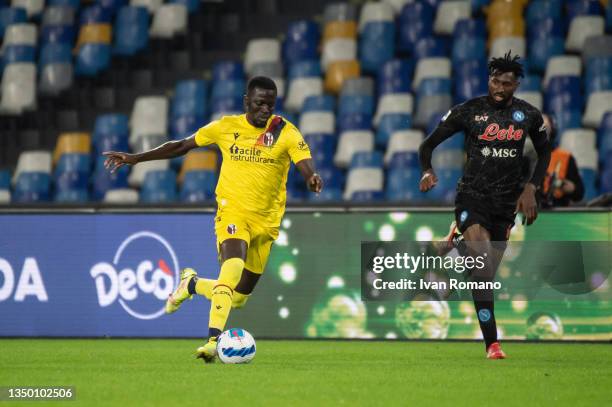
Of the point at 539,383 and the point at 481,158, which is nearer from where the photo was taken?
the point at 539,383

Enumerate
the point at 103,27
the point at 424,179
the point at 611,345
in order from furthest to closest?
the point at 103,27 → the point at 611,345 → the point at 424,179

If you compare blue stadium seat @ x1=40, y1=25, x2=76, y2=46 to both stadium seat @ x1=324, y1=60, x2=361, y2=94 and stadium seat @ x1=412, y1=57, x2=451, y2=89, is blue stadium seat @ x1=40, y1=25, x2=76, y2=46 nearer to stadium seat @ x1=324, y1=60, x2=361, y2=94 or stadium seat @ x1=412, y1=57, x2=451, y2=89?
stadium seat @ x1=324, y1=60, x2=361, y2=94

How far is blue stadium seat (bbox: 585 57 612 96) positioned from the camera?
1512cm

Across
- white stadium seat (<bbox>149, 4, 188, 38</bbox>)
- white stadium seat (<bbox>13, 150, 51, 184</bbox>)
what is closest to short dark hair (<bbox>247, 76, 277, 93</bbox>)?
white stadium seat (<bbox>13, 150, 51, 184</bbox>)

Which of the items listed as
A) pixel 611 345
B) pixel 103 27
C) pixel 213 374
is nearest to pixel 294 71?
pixel 103 27

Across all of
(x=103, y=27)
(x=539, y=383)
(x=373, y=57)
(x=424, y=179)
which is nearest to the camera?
(x=539, y=383)

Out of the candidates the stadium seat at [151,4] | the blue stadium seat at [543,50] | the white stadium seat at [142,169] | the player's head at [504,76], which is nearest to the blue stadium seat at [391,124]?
the blue stadium seat at [543,50]

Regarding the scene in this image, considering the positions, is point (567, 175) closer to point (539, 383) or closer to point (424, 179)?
point (424, 179)

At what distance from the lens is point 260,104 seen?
881cm

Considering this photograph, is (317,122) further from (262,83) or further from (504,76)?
(262,83)

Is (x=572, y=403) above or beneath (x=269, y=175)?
beneath

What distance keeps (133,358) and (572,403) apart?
410cm

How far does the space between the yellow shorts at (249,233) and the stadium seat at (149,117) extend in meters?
7.51

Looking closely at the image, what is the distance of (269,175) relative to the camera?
911 cm
